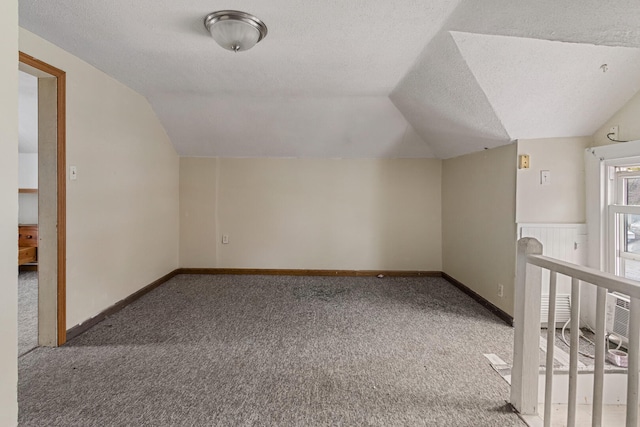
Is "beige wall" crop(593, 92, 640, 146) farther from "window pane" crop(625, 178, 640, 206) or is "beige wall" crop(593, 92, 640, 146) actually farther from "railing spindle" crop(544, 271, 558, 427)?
"railing spindle" crop(544, 271, 558, 427)

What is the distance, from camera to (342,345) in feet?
7.43

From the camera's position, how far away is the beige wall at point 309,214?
166 inches

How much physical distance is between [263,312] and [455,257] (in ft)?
7.83

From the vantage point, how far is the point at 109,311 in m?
2.74

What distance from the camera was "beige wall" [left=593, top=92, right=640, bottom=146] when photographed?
213 centimetres

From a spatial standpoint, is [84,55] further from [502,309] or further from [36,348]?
[502,309]

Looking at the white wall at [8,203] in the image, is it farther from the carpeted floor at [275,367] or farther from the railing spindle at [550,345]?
the railing spindle at [550,345]

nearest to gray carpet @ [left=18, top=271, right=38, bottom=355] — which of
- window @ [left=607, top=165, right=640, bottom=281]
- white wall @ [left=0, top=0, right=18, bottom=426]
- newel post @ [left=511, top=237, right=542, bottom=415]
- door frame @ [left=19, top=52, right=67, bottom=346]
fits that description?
door frame @ [left=19, top=52, right=67, bottom=346]

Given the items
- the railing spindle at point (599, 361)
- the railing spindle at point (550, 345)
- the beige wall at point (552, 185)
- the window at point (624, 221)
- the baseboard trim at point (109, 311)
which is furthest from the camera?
the beige wall at point (552, 185)

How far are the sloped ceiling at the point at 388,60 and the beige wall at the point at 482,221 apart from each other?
0.73ft

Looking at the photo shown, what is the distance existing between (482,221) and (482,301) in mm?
794

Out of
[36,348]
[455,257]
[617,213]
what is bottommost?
[36,348]

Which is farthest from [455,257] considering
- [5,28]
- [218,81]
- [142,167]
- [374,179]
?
[5,28]

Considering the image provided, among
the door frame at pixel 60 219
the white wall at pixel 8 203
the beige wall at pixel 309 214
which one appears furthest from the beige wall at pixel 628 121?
the door frame at pixel 60 219
